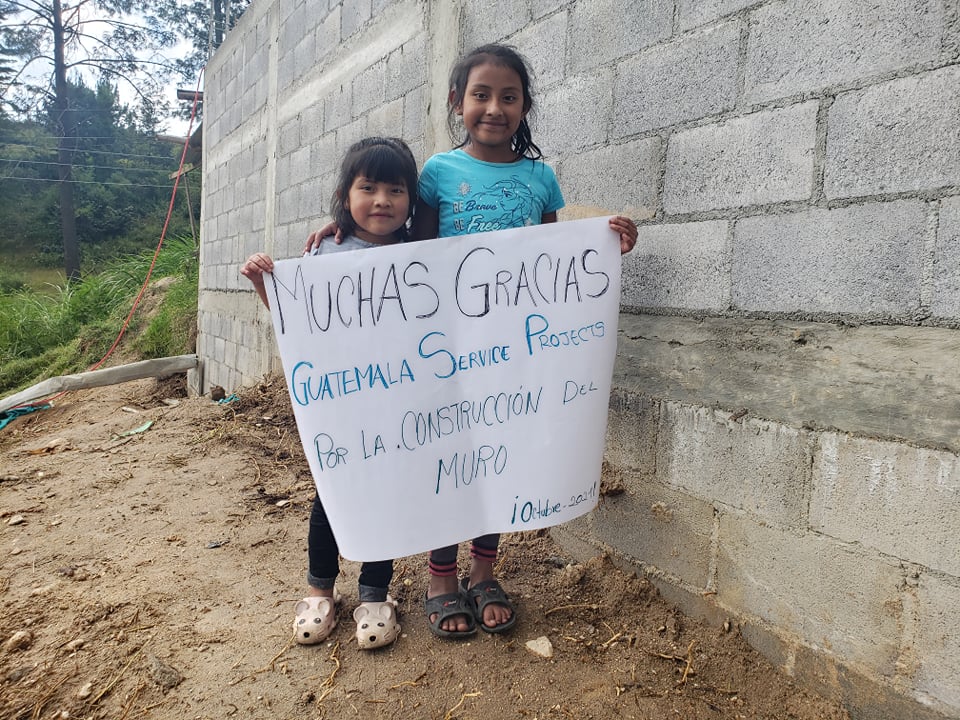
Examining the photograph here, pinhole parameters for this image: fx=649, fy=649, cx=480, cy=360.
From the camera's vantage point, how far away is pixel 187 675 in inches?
71.9

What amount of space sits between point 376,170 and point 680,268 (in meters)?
0.93

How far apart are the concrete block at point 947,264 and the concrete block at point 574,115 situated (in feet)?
3.65

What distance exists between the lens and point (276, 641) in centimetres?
196

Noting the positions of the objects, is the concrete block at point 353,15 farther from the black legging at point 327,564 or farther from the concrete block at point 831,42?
the black legging at point 327,564

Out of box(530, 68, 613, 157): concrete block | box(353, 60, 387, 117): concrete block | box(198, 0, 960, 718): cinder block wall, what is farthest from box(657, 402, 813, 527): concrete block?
box(353, 60, 387, 117): concrete block

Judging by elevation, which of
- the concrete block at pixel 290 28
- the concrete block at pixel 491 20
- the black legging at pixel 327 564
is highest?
the concrete block at pixel 290 28

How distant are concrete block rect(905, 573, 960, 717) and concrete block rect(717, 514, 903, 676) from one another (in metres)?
0.05

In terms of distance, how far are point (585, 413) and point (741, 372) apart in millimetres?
441

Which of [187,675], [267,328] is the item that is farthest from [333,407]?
[267,328]

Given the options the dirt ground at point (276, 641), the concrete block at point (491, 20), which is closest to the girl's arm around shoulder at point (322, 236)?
the dirt ground at point (276, 641)

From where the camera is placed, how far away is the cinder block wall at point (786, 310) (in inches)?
55.1

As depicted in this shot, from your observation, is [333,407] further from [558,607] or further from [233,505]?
[233,505]

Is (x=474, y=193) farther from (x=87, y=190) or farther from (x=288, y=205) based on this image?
(x=87, y=190)

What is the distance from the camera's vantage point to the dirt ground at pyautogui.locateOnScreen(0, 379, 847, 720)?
1694 mm
